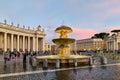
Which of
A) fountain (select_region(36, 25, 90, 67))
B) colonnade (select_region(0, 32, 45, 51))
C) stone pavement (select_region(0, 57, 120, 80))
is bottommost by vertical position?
stone pavement (select_region(0, 57, 120, 80))

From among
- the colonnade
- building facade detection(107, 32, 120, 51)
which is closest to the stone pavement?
the colonnade

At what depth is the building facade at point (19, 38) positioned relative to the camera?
242 ft

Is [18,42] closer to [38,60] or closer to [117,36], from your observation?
[38,60]

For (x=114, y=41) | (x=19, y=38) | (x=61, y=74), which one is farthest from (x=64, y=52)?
(x=114, y=41)

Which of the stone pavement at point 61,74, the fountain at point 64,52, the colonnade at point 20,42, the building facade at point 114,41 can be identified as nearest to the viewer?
→ the stone pavement at point 61,74

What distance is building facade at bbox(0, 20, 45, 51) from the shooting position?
73.7 metres

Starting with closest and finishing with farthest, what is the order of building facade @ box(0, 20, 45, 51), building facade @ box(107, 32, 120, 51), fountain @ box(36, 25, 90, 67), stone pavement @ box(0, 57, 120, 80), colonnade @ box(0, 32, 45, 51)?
1. stone pavement @ box(0, 57, 120, 80)
2. fountain @ box(36, 25, 90, 67)
3. building facade @ box(0, 20, 45, 51)
4. colonnade @ box(0, 32, 45, 51)
5. building facade @ box(107, 32, 120, 51)

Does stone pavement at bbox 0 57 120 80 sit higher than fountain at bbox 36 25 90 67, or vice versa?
fountain at bbox 36 25 90 67

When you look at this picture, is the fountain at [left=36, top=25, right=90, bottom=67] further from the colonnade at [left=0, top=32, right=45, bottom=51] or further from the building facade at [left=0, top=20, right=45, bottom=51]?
the colonnade at [left=0, top=32, right=45, bottom=51]

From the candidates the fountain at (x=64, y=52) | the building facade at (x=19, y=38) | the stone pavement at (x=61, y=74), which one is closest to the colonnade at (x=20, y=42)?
the building facade at (x=19, y=38)

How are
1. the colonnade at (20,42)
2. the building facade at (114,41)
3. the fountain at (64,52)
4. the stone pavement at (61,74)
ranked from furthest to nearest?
the building facade at (114,41) → the colonnade at (20,42) → the fountain at (64,52) → the stone pavement at (61,74)

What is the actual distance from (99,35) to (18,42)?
318ft

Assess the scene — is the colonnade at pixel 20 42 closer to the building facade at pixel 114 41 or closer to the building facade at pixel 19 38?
the building facade at pixel 19 38

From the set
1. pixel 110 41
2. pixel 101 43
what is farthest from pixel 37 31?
pixel 101 43
